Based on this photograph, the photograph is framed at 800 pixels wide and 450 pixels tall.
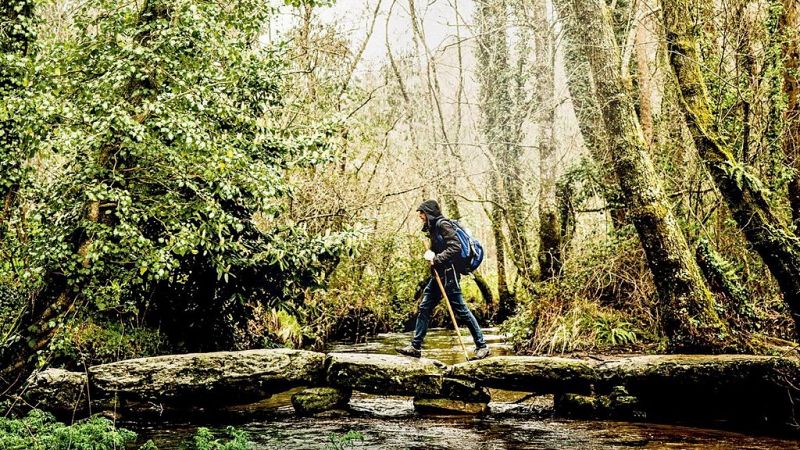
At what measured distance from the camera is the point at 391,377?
29.7 feet

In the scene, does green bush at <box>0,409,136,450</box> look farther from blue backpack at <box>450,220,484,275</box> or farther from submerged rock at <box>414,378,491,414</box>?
blue backpack at <box>450,220,484,275</box>

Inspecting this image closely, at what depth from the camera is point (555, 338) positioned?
10.6 m

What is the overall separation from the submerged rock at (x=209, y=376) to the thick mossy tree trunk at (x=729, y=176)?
5.68 meters

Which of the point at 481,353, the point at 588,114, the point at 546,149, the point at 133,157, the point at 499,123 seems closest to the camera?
the point at 133,157

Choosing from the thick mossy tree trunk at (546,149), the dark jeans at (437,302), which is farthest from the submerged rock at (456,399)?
the thick mossy tree trunk at (546,149)

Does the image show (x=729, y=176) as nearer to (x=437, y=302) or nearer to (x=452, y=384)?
(x=452, y=384)

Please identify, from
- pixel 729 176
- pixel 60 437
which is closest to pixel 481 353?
pixel 729 176

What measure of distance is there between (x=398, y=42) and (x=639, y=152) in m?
12.0

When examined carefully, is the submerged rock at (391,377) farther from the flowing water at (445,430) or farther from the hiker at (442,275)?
the hiker at (442,275)

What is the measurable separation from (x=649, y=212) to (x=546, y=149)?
20.0ft

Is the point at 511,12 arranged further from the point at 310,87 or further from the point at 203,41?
the point at 203,41

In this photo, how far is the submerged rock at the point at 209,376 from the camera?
8391 mm

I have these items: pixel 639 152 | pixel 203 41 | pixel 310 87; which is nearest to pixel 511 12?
pixel 310 87

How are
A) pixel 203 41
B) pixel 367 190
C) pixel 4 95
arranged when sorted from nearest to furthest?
pixel 4 95 → pixel 203 41 → pixel 367 190
